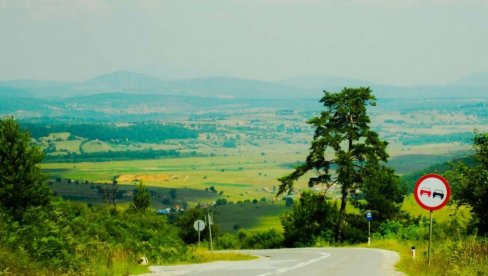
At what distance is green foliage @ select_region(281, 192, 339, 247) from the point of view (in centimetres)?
6894

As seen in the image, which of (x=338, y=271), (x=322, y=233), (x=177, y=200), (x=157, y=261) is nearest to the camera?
(x=338, y=271)

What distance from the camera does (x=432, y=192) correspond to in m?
16.9

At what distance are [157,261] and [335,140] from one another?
114ft

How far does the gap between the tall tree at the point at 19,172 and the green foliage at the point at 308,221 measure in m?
41.8

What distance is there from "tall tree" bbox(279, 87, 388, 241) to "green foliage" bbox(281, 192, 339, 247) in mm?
7823

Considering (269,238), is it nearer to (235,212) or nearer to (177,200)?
(235,212)

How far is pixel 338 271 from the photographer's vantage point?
22266 millimetres

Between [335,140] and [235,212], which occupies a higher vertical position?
[335,140]

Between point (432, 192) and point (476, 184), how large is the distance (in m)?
13.0

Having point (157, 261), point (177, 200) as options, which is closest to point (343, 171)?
point (157, 261)

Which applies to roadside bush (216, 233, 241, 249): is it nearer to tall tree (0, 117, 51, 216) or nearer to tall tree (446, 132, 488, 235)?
tall tree (446, 132, 488, 235)

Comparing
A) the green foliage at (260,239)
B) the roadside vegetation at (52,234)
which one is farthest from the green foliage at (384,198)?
the roadside vegetation at (52,234)

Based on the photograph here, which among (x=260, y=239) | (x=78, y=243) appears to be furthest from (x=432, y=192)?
(x=260, y=239)

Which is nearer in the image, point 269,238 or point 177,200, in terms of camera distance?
point 269,238
